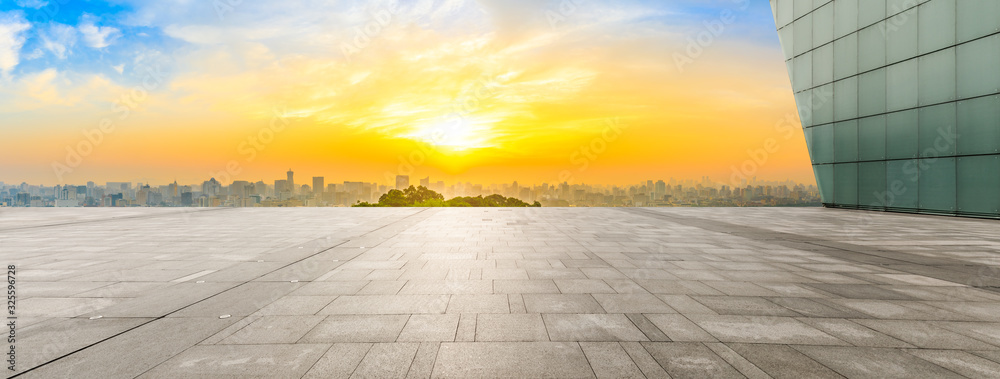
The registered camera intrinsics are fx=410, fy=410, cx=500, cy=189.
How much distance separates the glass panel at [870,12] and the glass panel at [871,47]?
0.34m

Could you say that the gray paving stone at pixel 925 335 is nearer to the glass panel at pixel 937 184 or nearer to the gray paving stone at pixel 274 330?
the gray paving stone at pixel 274 330

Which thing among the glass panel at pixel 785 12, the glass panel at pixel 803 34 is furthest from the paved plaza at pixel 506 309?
the glass panel at pixel 785 12

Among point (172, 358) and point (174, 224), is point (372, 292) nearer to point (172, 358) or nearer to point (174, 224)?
point (172, 358)

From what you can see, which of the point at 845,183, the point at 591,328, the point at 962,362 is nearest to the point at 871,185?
the point at 845,183

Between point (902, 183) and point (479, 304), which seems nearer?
point (479, 304)

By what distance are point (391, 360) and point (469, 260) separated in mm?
5498

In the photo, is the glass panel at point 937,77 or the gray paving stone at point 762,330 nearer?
the gray paving stone at point 762,330

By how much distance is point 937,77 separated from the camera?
66.8 feet

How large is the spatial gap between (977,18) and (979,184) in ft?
25.1

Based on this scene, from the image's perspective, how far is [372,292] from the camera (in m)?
7.04

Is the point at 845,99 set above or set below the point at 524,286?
above

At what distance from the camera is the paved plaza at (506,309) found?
4312mm

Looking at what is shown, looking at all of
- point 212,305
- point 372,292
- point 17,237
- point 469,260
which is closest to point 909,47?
point 469,260

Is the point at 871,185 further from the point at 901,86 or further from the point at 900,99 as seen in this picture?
the point at 901,86
